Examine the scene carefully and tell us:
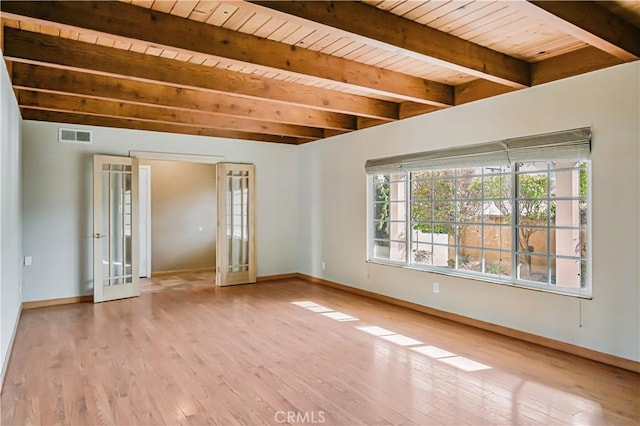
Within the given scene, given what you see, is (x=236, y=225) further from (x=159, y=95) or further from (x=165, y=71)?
(x=165, y=71)

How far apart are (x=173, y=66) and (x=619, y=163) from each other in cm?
403

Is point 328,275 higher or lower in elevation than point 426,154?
lower

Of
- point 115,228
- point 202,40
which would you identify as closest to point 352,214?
point 115,228

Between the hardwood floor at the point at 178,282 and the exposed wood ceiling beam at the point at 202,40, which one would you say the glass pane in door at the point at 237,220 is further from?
the exposed wood ceiling beam at the point at 202,40

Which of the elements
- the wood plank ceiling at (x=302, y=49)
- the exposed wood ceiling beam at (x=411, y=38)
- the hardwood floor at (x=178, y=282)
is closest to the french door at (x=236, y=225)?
the hardwood floor at (x=178, y=282)

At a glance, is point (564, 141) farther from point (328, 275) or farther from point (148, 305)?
point (148, 305)

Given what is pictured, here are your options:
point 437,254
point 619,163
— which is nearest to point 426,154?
point 437,254

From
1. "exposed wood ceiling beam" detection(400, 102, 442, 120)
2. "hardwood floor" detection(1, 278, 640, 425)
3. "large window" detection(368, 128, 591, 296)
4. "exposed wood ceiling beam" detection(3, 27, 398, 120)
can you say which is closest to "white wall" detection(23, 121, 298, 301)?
"hardwood floor" detection(1, 278, 640, 425)

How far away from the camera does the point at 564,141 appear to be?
360 centimetres

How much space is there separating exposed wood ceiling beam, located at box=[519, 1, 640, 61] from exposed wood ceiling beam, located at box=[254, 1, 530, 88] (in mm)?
802

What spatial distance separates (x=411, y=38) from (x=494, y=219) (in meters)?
2.30

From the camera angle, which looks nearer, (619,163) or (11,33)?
(11,33)

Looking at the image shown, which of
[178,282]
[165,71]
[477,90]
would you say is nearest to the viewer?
[165,71]

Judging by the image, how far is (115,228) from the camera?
5.86 m
